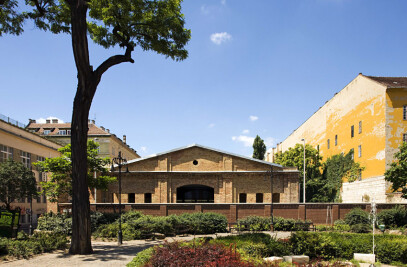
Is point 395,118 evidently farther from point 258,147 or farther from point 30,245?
point 30,245

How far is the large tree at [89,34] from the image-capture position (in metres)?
15.0

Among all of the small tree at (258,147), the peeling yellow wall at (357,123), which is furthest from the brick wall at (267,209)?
the small tree at (258,147)

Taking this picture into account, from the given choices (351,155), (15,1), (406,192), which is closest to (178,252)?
(15,1)

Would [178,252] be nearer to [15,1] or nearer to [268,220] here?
[15,1]

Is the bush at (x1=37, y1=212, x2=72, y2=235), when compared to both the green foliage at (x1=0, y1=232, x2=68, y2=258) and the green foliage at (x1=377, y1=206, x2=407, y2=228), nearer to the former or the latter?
the green foliage at (x1=0, y1=232, x2=68, y2=258)

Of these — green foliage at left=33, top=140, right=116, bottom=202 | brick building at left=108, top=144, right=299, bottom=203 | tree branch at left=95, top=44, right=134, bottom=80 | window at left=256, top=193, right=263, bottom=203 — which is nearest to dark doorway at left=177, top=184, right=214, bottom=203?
brick building at left=108, top=144, right=299, bottom=203

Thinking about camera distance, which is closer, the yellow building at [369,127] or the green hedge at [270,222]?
the green hedge at [270,222]

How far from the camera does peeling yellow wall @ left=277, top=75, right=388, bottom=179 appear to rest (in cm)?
3412

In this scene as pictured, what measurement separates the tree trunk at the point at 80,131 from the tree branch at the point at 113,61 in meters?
0.50

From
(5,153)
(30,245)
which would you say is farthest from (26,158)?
(30,245)

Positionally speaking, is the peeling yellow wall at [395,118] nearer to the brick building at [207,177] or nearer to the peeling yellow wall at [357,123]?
the peeling yellow wall at [357,123]

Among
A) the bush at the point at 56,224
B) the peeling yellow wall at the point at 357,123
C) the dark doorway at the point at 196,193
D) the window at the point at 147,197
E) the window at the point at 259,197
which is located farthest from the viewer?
the dark doorway at the point at 196,193

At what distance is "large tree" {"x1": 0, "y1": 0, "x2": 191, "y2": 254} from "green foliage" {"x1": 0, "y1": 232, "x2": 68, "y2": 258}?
65.9 inches

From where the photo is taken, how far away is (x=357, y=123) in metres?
39.0
